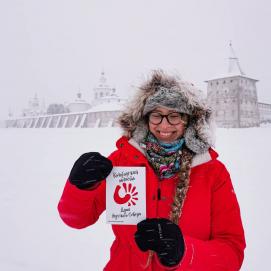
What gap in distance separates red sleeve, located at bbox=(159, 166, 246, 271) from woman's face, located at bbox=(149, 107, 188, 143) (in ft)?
1.17

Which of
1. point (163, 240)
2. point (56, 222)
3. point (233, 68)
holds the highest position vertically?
point (233, 68)

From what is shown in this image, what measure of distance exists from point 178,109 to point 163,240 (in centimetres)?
79

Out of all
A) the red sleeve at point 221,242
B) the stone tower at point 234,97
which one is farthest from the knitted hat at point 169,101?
the stone tower at point 234,97

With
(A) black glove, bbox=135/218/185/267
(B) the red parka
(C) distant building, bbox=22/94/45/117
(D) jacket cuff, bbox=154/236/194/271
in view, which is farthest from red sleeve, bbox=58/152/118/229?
(C) distant building, bbox=22/94/45/117

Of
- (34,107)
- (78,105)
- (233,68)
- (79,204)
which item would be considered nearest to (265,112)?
(233,68)

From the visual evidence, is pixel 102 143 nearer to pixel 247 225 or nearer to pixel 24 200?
pixel 24 200

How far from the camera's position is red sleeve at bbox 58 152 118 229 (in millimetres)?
1712

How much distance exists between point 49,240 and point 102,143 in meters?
8.53

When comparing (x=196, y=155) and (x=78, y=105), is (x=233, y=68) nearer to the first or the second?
(x=78, y=105)

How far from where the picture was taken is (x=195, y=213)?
5.48ft

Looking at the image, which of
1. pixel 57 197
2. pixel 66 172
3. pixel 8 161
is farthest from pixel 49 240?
pixel 8 161

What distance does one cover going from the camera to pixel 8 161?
9844mm

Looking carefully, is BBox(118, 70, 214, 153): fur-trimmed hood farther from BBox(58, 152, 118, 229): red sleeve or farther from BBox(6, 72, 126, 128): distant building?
BBox(6, 72, 126, 128): distant building

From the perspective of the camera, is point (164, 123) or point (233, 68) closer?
point (164, 123)
